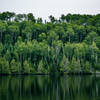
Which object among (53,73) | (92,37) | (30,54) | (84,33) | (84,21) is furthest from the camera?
(84,21)

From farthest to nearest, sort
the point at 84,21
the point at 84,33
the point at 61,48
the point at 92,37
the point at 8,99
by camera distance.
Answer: the point at 84,21 → the point at 84,33 → the point at 92,37 → the point at 61,48 → the point at 8,99

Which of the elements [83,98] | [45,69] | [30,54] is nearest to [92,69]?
[45,69]

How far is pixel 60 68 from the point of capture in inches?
3029

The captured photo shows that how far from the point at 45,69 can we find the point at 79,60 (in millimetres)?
12358

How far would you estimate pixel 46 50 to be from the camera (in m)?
82.0

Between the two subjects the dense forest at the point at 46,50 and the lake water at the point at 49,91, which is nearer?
the lake water at the point at 49,91

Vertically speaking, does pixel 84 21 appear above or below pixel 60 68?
above

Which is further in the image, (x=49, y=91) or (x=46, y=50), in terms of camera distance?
(x=46, y=50)

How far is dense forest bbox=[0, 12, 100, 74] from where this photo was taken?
75562mm

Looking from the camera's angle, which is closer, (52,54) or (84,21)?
(52,54)

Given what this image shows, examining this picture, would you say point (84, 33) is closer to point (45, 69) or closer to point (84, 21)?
point (84, 21)

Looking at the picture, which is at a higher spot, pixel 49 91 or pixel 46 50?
pixel 46 50

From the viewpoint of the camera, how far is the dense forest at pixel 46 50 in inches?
2975

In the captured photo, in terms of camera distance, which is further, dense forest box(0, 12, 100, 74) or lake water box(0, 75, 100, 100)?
dense forest box(0, 12, 100, 74)
